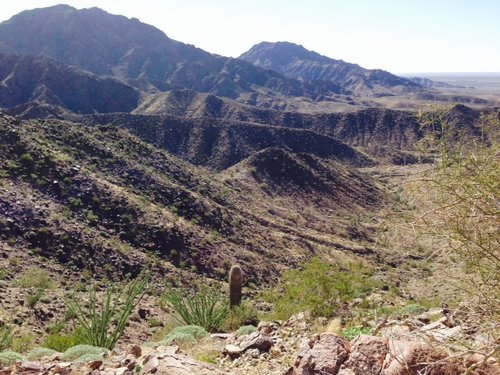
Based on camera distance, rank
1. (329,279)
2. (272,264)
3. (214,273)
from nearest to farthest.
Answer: (329,279) < (214,273) < (272,264)

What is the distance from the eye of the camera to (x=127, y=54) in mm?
150250

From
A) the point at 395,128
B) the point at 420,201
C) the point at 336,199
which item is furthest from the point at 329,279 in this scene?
the point at 395,128

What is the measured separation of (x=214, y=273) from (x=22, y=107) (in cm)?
5244

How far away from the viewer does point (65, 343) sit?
1016cm

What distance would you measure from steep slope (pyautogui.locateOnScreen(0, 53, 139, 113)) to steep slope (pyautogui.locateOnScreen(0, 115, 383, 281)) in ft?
192

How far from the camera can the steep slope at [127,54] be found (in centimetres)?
13875

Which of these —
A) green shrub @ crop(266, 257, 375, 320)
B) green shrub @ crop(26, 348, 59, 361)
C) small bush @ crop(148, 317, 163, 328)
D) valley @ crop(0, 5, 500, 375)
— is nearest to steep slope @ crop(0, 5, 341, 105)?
valley @ crop(0, 5, 500, 375)

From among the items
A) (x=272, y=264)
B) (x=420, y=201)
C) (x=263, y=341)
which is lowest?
(x=272, y=264)

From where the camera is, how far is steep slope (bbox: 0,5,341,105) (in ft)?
455

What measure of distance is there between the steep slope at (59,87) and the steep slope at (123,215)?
5852cm

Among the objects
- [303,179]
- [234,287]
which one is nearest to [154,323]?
[234,287]

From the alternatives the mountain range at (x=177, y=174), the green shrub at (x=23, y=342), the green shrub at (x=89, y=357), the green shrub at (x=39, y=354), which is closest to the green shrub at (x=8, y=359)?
the green shrub at (x=39, y=354)

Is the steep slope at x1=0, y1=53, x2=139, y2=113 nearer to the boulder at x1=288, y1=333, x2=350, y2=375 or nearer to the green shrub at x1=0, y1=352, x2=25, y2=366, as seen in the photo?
the green shrub at x1=0, y1=352, x2=25, y2=366

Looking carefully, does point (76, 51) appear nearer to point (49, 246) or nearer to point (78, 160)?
point (78, 160)
